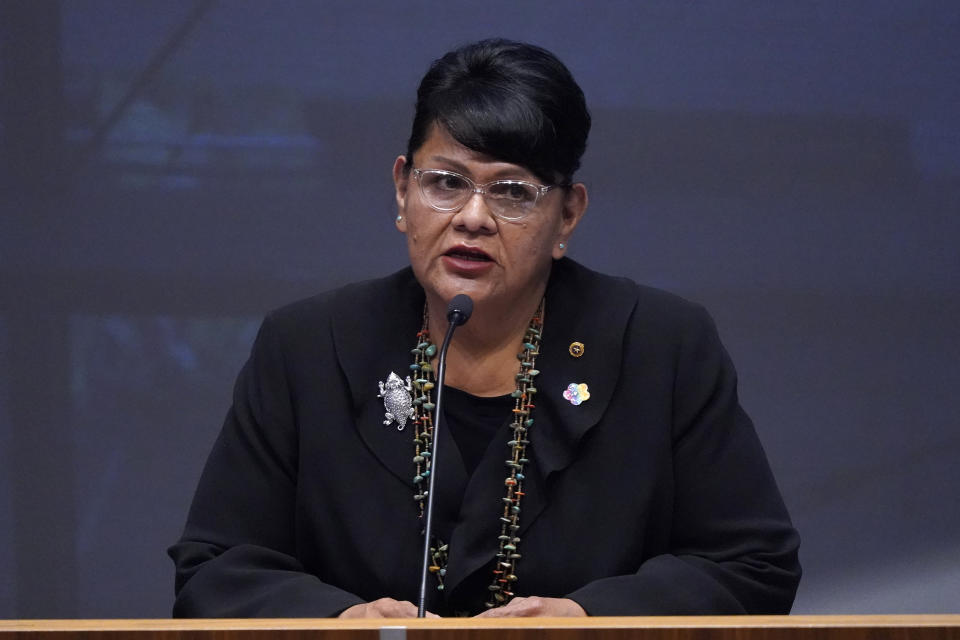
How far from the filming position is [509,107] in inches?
70.6

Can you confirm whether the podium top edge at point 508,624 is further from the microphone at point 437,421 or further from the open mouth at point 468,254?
the open mouth at point 468,254

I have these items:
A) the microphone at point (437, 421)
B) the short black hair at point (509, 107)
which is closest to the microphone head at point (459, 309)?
the microphone at point (437, 421)

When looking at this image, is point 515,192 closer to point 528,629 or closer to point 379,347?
point 379,347

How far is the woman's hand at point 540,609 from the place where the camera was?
159 cm

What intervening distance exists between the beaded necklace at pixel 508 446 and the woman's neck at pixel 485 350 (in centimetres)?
2

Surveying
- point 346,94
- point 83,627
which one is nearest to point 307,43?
point 346,94

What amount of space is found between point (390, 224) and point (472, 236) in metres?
1.08

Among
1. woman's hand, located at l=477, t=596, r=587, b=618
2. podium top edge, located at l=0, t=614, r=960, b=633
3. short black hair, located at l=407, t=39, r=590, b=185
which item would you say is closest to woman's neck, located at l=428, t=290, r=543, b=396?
short black hair, located at l=407, t=39, r=590, b=185

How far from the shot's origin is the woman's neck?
1930 mm

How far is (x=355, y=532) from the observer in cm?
184

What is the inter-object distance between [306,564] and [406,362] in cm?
33

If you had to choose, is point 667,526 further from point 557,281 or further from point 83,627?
point 83,627

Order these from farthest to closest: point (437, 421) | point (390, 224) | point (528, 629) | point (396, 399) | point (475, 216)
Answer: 1. point (390, 224)
2. point (396, 399)
3. point (475, 216)
4. point (437, 421)
5. point (528, 629)

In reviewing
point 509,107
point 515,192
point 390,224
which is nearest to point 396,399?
point 515,192
